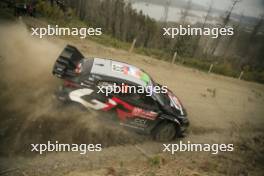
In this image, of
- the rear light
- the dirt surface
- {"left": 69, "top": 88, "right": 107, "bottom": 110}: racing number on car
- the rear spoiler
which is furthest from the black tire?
the rear spoiler

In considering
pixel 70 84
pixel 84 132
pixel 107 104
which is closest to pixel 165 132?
pixel 107 104

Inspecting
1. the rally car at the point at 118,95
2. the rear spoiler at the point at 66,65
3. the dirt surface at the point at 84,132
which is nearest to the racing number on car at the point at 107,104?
the rally car at the point at 118,95

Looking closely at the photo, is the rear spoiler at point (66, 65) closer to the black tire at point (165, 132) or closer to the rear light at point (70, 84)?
the rear light at point (70, 84)

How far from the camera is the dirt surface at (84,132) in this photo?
→ 25.9 feet

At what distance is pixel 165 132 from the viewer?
9.55 metres

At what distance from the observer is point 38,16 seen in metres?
20.2

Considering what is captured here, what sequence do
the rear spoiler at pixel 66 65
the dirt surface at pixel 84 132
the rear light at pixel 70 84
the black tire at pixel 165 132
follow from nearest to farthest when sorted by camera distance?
the dirt surface at pixel 84 132 < the rear light at pixel 70 84 < the rear spoiler at pixel 66 65 < the black tire at pixel 165 132

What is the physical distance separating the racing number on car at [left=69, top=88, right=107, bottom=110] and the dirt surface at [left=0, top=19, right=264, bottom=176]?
0.95ft

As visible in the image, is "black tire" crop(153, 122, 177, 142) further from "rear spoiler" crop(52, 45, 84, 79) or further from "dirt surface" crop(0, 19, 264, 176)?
"rear spoiler" crop(52, 45, 84, 79)

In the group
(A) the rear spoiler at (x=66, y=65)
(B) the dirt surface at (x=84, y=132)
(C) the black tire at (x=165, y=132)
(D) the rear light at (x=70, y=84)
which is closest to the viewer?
(B) the dirt surface at (x=84, y=132)

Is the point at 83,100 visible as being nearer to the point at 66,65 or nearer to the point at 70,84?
the point at 70,84

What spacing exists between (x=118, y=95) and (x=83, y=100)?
39.5 inches

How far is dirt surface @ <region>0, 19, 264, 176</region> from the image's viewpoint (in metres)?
7.90

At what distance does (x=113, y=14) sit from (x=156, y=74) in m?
24.2
